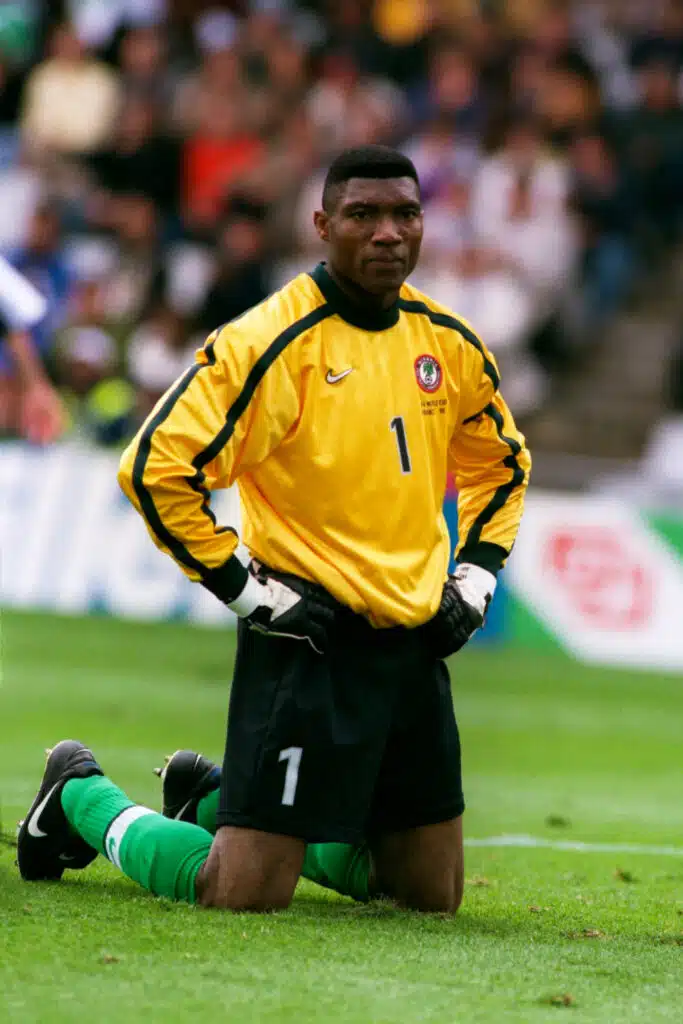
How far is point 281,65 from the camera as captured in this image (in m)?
18.2

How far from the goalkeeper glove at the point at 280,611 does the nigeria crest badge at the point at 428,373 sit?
0.72 meters

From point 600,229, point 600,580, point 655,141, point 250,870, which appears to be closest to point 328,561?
point 250,870

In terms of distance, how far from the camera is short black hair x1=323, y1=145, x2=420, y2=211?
17.7 ft

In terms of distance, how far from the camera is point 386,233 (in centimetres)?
537

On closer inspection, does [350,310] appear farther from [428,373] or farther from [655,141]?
[655,141]

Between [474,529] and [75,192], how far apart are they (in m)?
13.5

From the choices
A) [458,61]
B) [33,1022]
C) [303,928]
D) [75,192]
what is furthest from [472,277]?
[33,1022]

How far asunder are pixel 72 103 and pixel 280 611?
1487 centimetres

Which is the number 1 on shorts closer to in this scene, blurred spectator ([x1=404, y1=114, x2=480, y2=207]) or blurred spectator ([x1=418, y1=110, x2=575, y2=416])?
blurred spectator ([x1=418, y1=110, x2=575, y2=416])

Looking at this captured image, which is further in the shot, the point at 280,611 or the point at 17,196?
the point at 17,196

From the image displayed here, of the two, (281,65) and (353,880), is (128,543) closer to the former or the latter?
(281,65)

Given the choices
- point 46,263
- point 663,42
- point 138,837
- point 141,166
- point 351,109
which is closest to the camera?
point 138,837

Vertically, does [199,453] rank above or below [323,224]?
below

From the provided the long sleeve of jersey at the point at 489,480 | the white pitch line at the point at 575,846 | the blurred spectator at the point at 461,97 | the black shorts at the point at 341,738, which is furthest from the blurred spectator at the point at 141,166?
the black shorts at the point at 341,738
